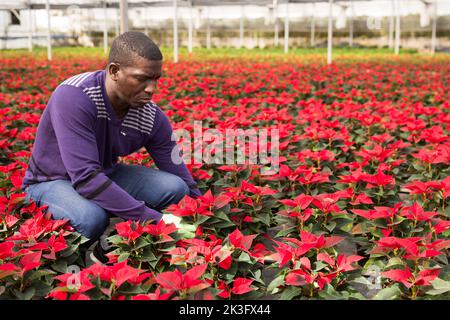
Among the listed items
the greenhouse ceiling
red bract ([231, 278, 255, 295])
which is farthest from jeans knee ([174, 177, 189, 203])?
the greenhouse ceiling

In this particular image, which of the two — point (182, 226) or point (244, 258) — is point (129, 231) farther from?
point (244, 258)

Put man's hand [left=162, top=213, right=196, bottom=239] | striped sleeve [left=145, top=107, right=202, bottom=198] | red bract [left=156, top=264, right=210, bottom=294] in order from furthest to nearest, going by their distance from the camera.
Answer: striped sleeve [left=145, top=107, right=202, bottom=198]
man's hand [left=162, top=213, right=196, bottom=239]
red bract [left=156, top=264, right=210, bottom=294]

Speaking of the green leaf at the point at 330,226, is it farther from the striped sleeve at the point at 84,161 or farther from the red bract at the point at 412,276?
the striped sleeve at the point at 84,161

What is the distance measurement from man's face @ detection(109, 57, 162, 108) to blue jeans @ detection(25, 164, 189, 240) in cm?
43

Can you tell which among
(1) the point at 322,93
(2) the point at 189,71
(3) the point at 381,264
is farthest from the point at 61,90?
(2) the point at 189,71

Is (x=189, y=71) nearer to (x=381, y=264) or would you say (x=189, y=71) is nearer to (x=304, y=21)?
(x=381, y=264)

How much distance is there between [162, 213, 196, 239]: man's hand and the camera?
77.0 inches

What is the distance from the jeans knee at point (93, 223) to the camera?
2.06 meters

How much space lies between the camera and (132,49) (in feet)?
6.70

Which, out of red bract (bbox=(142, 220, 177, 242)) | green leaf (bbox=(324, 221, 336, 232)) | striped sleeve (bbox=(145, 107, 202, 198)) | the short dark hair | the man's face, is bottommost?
green leaf (bbox=(324, 221, 336, 232))

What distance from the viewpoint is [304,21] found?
22.1 metres

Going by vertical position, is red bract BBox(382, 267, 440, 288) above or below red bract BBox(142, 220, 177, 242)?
below

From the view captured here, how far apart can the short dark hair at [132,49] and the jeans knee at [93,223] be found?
0.61 metres

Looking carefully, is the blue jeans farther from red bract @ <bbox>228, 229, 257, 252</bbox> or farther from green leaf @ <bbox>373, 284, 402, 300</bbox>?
green leaf @ <bbox>373, 284, 402, 300</bbox>
